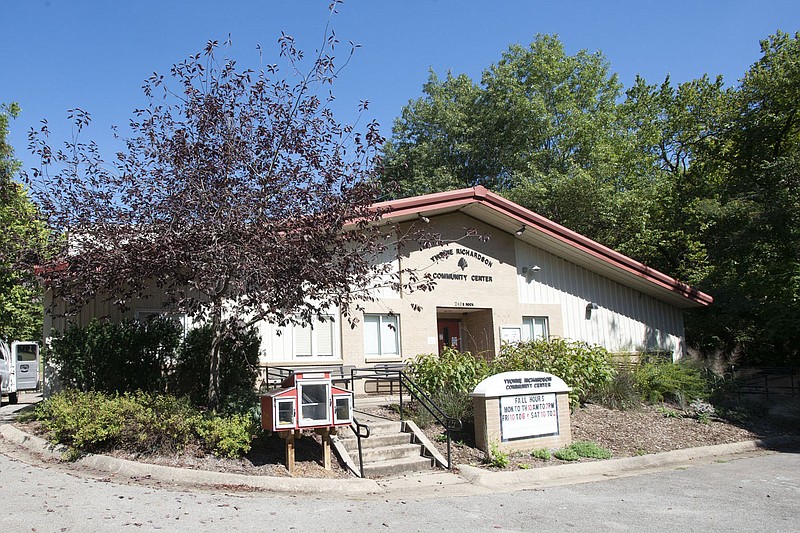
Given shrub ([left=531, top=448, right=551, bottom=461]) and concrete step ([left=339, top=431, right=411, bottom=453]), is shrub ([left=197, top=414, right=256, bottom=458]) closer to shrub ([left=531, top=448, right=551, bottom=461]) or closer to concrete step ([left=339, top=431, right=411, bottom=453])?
concrete step ([left=339, top=431, right=411, bottom=453])

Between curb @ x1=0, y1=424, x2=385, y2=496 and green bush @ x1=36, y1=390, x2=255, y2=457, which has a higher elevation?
green bush @ x1=36, y1=390, x2=255, y2=457

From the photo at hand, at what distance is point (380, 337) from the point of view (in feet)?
56.4

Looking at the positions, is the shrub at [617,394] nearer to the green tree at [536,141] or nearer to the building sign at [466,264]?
the building sign at [466,264]

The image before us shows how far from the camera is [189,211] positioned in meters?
10.4

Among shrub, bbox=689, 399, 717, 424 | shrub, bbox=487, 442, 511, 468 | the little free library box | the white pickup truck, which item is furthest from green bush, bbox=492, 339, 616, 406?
the white pickup truck

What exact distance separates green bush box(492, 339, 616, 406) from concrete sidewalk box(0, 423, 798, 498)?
8.48ft

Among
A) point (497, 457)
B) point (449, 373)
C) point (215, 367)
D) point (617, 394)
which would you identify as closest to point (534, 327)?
point (617, 394)

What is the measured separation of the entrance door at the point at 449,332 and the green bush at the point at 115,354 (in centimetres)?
799

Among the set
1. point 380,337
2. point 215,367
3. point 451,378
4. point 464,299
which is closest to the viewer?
point 215,367

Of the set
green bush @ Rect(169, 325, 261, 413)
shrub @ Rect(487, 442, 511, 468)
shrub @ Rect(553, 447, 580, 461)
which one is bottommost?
shrub @ Rect(553, 447, 580, 461)

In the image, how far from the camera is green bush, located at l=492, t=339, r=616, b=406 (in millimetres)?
14523

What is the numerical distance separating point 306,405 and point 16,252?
546 cm

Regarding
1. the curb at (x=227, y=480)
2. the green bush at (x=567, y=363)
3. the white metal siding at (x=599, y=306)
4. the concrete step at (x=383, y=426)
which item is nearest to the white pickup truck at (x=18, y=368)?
the curb at (x=227, y=480)

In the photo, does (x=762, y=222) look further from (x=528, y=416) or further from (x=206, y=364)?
(x=206, y=364)
